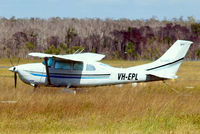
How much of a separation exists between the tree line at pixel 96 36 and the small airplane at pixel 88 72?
145ft

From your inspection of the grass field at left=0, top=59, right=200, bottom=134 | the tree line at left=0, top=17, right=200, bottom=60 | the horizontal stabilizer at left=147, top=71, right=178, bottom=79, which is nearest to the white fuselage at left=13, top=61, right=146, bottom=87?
the horizontal stabilizer at left=147, top=71, right=178, bottom=79

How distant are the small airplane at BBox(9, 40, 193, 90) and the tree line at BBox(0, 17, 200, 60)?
44124 millimetres

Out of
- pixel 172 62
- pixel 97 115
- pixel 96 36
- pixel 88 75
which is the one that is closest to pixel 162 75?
pixel 172 62

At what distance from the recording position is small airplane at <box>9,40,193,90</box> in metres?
16.4

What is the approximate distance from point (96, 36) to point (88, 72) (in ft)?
210

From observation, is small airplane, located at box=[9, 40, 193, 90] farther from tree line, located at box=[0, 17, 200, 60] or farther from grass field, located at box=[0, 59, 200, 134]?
tree line, located at box=[0, 17, 200, 60]

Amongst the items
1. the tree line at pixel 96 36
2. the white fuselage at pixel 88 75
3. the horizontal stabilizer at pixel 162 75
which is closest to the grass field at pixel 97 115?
the white fuselage at pixel 88 75

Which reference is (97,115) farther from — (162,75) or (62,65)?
(162,75)

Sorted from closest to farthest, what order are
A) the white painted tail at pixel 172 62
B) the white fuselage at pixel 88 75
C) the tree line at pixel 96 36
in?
the white fuselage at pixel 88 75
the white painted tail at pixel 172 62
the tree line at pixel 96 36

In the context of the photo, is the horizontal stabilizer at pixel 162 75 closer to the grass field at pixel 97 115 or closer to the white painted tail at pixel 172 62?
the white painted tail at pixel 172 62

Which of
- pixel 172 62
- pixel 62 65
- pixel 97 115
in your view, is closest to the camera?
pixel 97 115

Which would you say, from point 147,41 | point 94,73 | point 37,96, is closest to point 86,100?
point 37,96

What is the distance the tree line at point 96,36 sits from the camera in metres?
70.6

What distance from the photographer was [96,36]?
80.2 metres
